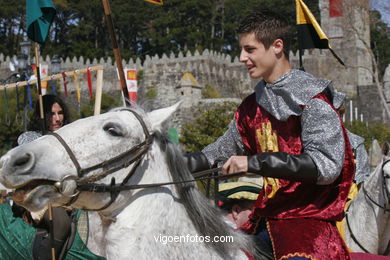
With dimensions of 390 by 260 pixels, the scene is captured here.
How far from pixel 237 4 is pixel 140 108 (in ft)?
197

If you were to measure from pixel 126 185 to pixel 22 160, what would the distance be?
0.51 meters

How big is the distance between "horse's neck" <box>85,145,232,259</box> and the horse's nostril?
1.75 ft

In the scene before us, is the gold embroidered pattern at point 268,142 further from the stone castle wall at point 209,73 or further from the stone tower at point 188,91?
the stone castle wall at point 209,73

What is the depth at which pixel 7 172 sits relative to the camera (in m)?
2.69

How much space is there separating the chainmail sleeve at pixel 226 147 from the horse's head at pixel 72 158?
2.58ft

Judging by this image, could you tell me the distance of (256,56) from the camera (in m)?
3.47

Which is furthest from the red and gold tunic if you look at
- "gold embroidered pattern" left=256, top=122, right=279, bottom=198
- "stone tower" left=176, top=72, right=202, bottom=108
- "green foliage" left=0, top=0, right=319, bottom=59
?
"green foliage" left=0, top=0, right=319, bottom=59

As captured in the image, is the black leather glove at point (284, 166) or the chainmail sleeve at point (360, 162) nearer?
the black leather glove at point (284, 166)

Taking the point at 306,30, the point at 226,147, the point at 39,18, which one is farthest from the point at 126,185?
the point at 306,30

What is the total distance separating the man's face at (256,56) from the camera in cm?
347

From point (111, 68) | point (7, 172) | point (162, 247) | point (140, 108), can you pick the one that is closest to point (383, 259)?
point (162, 247)

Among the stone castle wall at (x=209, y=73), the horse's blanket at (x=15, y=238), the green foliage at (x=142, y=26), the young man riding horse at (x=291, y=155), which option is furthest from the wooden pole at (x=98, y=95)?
the green foliage at (x=142, y=26)

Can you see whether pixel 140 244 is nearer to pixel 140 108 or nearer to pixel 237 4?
pixel 140 108

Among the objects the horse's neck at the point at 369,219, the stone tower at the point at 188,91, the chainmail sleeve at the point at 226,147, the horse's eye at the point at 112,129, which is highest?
the horse's eye at the point at 112,129
